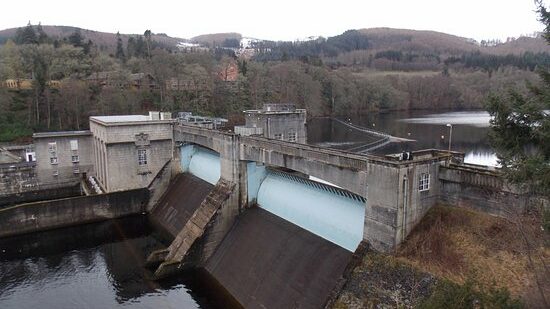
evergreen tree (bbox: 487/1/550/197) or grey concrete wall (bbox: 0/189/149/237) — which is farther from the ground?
evergreen tree (bbox: 487/1/550/197)

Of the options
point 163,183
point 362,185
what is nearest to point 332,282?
point 362,185

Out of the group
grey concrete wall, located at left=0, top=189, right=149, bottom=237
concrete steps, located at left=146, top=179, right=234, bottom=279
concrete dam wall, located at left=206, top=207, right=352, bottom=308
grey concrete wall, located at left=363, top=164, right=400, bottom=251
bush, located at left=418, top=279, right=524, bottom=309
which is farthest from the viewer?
grey concrete wall, located at left=0, top=189, right=149, bottom=237

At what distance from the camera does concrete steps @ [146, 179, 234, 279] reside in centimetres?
2288

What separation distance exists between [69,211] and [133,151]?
6638 millimetres

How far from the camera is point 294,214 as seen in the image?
20.6 metres

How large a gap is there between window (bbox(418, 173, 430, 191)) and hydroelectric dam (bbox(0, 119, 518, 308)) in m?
0.04

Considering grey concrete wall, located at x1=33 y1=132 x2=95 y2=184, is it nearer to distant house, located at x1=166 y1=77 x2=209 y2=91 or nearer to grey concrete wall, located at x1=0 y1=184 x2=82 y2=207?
grey concrete wall, located at x1=0 y1=184 x2=82 y2=207

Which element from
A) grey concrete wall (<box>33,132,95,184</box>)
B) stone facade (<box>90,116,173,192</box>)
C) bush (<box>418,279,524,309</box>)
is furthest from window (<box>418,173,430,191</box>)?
grey concrete wall (<box>33,132,95,184</box>)

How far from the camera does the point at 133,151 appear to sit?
33.8 metres

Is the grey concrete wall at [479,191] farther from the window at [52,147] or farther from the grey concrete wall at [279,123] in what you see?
the window at [52,147]

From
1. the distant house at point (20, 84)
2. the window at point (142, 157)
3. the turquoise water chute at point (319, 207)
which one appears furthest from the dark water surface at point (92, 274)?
the distant house at point (20, 84)

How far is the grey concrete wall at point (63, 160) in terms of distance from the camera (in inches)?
1479

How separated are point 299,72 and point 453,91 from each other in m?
56.1

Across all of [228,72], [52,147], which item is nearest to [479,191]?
[52,147]
